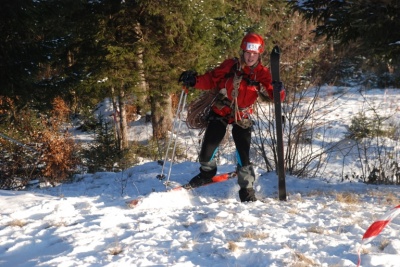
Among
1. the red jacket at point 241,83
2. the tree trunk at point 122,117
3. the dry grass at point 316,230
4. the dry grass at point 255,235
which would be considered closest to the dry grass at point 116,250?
the dry grass at point 255,235

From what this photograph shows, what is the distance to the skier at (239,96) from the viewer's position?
17.7 feet

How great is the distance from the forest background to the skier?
4.50ft

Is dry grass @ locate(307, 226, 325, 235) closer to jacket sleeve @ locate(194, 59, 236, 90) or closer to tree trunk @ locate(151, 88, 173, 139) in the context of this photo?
jacket sleeve @ locate(194, 59, 236, 90)

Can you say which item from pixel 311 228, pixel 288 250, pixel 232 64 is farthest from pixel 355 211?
pixel 232 64

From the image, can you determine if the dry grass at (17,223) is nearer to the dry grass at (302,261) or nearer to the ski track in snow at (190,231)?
the ski track in snow at (190,231)

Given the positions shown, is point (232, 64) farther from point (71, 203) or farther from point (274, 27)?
point (274, 27)

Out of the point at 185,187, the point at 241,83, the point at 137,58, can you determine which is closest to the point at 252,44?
the point at 241,83

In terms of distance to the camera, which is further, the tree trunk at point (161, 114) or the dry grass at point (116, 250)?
the tree trunk at point (161, 114)

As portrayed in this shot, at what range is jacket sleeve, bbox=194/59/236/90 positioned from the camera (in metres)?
5.53

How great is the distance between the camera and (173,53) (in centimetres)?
1300

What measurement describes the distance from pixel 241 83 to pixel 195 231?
2.22 m

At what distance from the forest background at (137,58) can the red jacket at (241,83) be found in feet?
4.46

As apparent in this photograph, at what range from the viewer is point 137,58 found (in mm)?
12773

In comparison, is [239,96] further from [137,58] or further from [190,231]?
[137,58]
